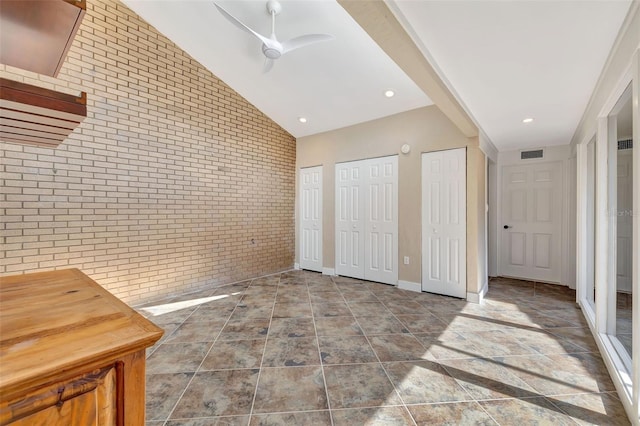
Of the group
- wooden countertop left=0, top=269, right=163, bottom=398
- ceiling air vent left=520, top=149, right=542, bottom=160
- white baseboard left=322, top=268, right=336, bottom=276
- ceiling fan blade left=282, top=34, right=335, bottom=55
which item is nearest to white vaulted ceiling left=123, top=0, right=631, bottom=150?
ceiling air vent left=520, top=149, right=542, bottom=160

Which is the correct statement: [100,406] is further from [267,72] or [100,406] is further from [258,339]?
[267,72]

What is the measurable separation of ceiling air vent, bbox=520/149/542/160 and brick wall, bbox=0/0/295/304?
464 centimetres

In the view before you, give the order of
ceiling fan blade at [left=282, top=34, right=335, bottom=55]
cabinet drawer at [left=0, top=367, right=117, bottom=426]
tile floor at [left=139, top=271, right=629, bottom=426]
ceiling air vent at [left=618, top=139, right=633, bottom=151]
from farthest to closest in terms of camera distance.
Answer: ceiling air vent at [left=618, top=139, right=633, bottom=151]
ceiling fan blade at [left=282, top=34, right=335, bottom=55]
tile floor at [left=139, top=271, right=629, bottom=426]
cabinet drawer at [left=0, top=367, right=117, bottom=426]

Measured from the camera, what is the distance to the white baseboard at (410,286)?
3.86 metres

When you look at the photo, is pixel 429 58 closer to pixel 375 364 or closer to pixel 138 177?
pixel 375 364

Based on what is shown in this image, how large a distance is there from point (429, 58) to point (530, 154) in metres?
3.76

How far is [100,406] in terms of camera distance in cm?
62

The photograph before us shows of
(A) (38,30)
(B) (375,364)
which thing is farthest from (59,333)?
(B) (375,364)

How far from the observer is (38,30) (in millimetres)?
871

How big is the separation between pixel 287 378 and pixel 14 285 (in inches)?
62.2

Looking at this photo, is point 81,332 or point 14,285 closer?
point 81,332

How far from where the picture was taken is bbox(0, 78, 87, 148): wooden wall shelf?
2.92 ft

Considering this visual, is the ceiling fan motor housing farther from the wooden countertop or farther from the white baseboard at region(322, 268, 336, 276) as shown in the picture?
the white baseboard at region(322, 268, 336, 276)

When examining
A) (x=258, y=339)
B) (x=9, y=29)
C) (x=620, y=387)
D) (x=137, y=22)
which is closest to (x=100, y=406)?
(x=9, y=29)
